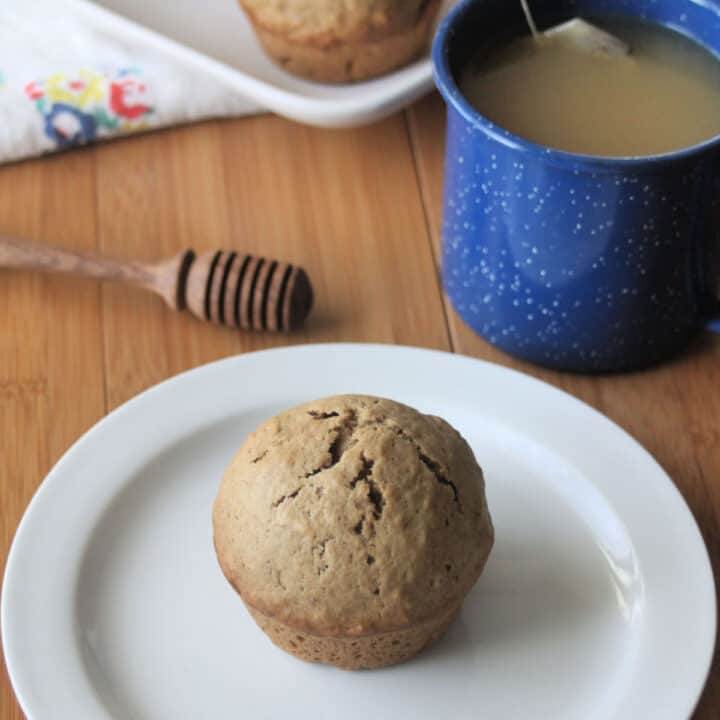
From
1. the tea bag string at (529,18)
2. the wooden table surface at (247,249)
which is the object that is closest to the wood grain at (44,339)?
the wooden table surface at (247,249)

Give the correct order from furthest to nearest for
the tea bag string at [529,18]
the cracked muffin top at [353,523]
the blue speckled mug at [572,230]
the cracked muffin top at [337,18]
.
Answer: the cracked muffin top at [337,18] < the tea bag string at [529,18] < the blue speckled mug at [572,230] < the cracked muffin top at [353,523]

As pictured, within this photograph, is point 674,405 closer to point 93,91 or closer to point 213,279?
point 213,279

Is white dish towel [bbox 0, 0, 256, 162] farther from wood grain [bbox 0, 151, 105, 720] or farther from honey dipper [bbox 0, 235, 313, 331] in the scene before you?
honey dipper [bbox 0, 235, 313, 331]

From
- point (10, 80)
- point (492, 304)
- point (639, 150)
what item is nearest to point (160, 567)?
point (492, 304)

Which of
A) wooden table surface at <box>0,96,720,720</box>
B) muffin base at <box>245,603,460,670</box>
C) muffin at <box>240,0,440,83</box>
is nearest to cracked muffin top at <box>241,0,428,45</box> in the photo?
muffin at <box>240,0,440,83</box>

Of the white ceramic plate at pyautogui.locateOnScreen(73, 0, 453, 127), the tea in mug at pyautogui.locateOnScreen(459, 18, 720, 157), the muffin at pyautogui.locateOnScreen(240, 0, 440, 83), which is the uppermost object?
the tea in mug at pyautogui.locateOnScreen(459, 18, 720, 157)

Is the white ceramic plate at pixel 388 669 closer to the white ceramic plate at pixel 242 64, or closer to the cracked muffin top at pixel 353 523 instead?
the cracked muffin top at pixel 353 523
